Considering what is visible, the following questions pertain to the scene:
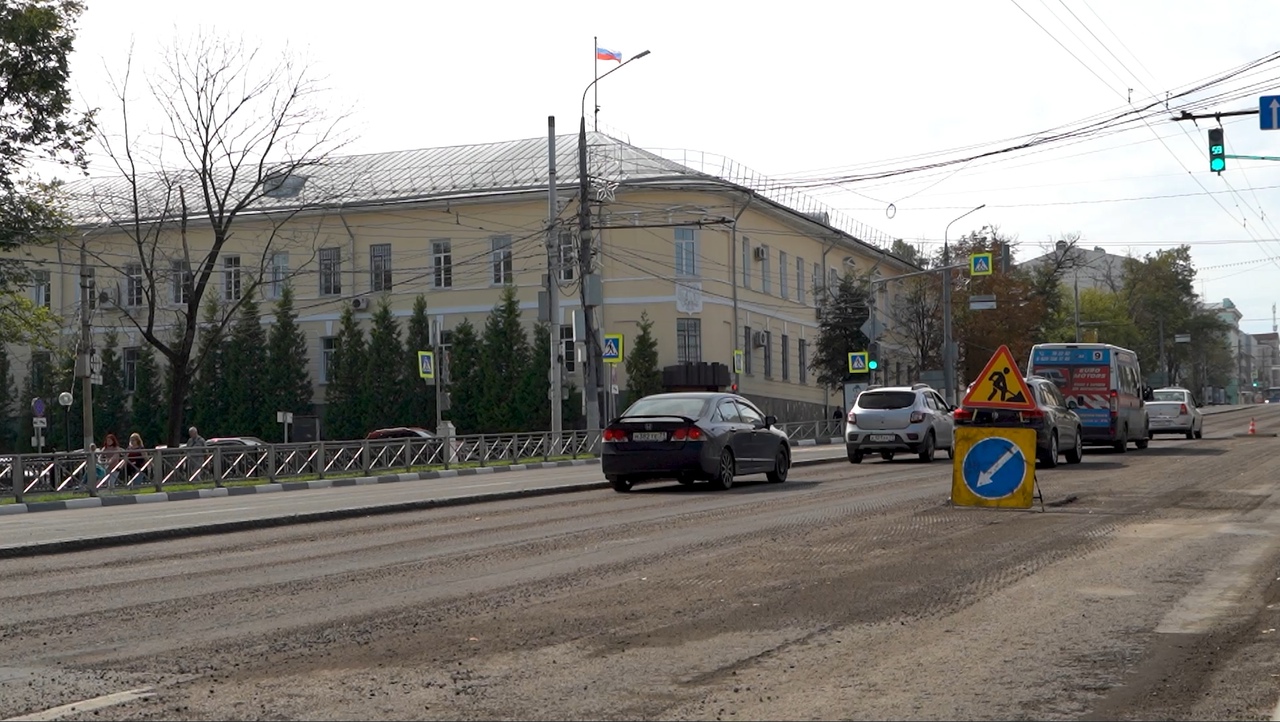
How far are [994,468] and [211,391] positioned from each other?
51.2 meters

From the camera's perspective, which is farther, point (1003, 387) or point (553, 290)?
point (553, 290)

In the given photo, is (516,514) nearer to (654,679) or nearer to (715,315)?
(654,679)

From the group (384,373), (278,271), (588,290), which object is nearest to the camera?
(588,290)

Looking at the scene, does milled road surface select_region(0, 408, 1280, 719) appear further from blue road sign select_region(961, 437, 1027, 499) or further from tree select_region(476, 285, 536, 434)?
tree select_region(476, 285, 536, 434)

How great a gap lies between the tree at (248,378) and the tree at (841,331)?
22959mm

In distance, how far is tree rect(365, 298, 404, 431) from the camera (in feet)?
196

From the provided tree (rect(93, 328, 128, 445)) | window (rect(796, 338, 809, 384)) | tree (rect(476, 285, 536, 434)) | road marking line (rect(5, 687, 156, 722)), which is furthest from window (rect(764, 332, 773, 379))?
road marking line (rect(5, 687, 156, 722))

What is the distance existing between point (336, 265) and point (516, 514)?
47.1 meters

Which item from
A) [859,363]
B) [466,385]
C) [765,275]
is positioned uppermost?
[765,275]

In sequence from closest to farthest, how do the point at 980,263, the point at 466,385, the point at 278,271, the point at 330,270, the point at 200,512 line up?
1. the point at 200,512
2. the point at 980,263
3. the point at 466,385
4. the point at 330,270
5. the point at 278,271

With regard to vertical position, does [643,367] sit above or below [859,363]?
above

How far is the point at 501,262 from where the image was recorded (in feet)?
199

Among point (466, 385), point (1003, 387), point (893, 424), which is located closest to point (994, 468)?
point (1003, 387)

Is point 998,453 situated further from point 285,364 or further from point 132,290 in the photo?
point 132,290
